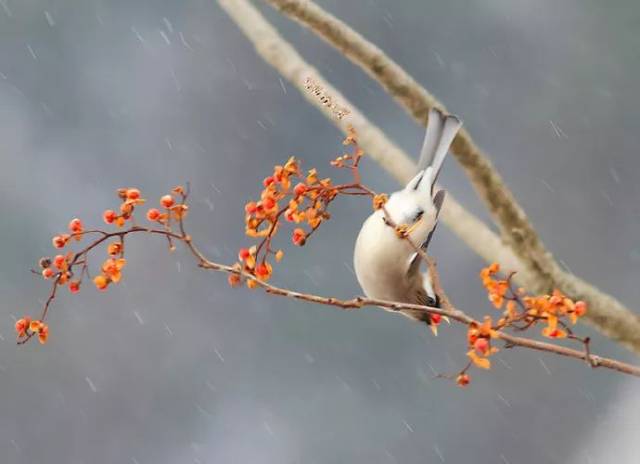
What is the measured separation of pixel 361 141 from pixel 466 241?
0.36 metres

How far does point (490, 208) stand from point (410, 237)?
0.69 m

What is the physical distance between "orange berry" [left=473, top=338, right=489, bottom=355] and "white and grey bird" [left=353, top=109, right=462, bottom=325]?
30cm

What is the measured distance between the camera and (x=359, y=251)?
1192mm

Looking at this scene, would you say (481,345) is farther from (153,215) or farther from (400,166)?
(400,166)

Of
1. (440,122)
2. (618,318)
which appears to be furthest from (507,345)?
(618,318)

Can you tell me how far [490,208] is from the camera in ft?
5.95

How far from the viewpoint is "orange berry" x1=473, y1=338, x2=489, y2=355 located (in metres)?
0.84

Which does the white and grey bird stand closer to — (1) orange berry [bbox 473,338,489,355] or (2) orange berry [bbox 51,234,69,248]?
(1) orange berry [bbox 473,338,489,355]

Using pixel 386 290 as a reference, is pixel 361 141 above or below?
above

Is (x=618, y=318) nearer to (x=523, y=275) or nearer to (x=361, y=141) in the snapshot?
(x=523, y=275)

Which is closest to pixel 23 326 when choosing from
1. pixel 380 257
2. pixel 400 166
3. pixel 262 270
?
pixel 262 270

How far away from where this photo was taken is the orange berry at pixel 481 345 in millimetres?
844

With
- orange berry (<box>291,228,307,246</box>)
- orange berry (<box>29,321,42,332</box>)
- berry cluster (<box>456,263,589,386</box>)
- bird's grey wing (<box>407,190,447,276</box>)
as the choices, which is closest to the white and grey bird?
bird's grey wing (<box>407,190,447,276</box>)

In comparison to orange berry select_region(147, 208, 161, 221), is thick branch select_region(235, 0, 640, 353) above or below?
above
